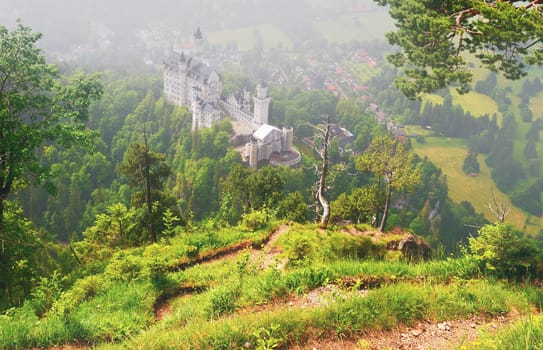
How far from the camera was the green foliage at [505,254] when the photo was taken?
10555 mm

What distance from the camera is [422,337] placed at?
7688 mm

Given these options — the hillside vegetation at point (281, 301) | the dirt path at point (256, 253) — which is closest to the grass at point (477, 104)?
the dirt path at point (256, 253)

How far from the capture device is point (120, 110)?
8769 centimetres

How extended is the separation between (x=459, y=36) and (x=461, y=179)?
90.8 m

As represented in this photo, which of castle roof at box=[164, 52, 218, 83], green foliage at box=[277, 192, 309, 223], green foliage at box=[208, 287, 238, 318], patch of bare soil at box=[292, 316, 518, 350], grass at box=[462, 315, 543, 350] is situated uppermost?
castle roof at box=[164, 52, 218, 83]

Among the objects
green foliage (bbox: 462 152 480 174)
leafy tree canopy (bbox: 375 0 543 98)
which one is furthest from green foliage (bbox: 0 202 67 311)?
green foliage (bbox: 462 152 480 174)

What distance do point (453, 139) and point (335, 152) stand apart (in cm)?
6640

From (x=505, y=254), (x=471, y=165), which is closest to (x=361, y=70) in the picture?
(x=471, y=165)

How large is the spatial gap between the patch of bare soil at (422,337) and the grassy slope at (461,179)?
80.0m

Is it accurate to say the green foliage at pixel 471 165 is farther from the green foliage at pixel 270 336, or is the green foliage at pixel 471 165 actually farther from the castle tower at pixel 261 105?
the green foliage at pixel 270 336

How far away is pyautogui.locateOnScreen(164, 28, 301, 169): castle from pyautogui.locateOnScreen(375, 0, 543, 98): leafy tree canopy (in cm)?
4542

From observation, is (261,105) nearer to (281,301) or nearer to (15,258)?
(15,258)

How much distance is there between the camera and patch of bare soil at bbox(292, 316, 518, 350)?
7215 mm

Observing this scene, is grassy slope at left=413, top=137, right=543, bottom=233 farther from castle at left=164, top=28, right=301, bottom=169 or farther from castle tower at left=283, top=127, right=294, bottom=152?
castle at left=164, top=28, right=301, bottom=169
